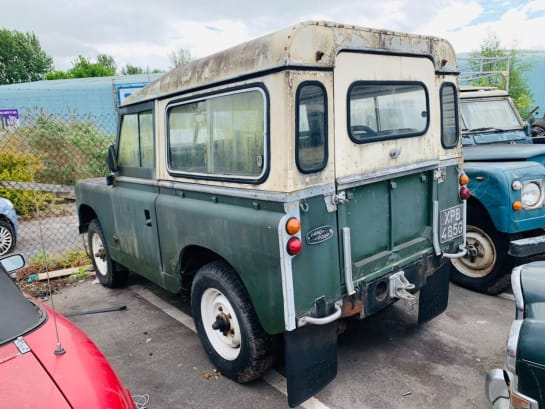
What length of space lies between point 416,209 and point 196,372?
2.27 meters

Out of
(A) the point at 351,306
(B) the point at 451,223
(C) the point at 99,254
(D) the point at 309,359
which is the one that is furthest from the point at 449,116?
(C) the point at 99,254

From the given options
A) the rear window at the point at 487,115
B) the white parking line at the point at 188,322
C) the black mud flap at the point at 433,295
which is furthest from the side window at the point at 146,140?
the rear window at the point at 487,115

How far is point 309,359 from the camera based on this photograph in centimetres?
286

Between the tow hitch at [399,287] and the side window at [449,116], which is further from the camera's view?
the side window at [449,116]

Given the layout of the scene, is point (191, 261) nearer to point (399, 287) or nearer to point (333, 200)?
point (333, 200)

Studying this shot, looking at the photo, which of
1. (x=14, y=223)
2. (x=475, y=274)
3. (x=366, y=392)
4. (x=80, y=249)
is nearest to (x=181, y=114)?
(x=366, y=392)

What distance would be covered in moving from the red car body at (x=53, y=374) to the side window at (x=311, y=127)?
1575mm

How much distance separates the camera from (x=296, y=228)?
2576 millimetres

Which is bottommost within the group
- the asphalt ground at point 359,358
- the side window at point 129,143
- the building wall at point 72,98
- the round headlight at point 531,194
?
the asphalt ground at point 359,358

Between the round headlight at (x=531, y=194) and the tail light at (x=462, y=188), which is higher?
the tail light at (x=462, y=188)

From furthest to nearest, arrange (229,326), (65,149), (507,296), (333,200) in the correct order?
(65,149)
(507,296)
(229,326)
(333,200)

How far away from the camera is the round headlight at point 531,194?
434cm

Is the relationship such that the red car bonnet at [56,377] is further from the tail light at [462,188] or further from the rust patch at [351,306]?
the tail light at [462,188]

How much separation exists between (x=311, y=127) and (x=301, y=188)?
403 millimetres
